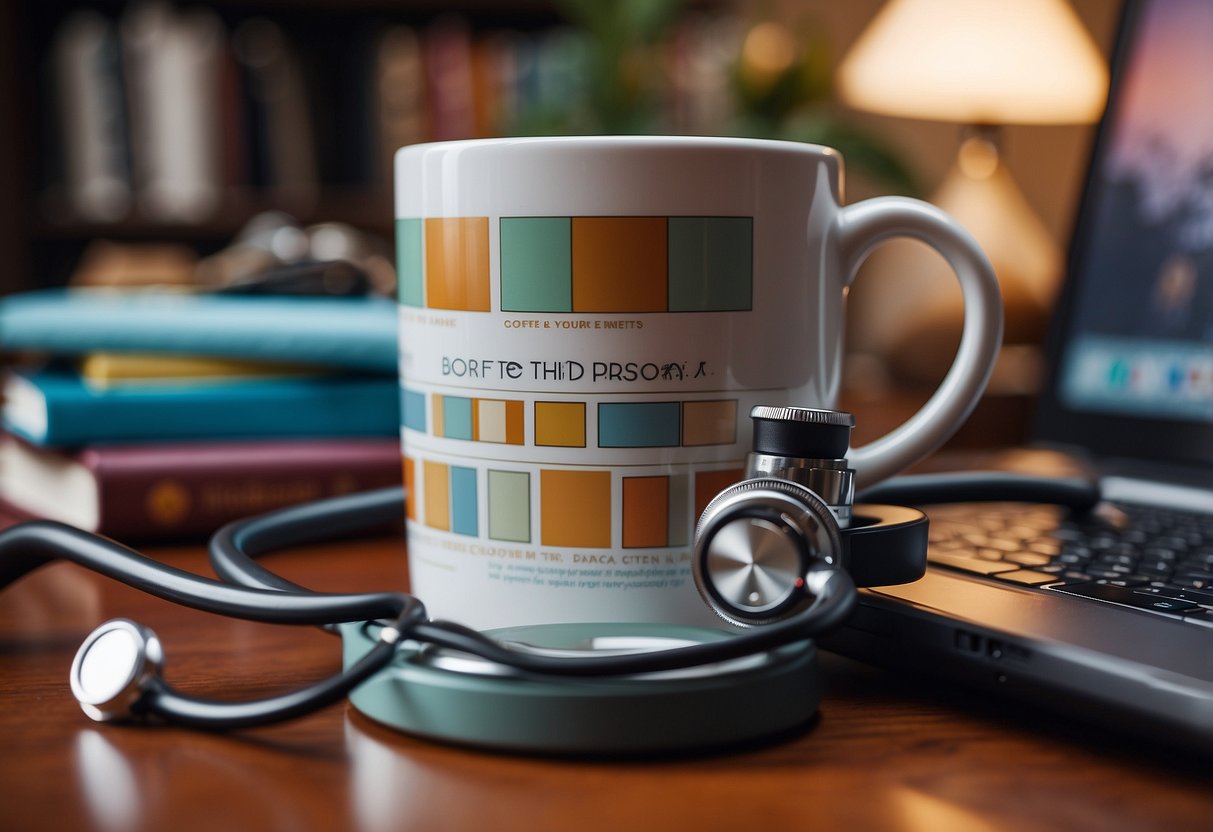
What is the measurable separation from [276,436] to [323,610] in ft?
1.21

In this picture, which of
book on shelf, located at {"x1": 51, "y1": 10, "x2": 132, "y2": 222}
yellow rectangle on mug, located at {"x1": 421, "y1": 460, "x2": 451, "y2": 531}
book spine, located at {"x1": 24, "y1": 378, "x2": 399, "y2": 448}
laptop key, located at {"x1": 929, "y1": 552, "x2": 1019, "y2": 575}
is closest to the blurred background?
book on shelf, located at {"x1": 51, "y1": 10, "x2": 132, "y2": 222}

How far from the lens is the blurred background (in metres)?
1.77

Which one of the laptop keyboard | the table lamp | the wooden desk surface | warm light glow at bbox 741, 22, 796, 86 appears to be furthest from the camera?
warm light glow at bbox 741, 22, 796, 86

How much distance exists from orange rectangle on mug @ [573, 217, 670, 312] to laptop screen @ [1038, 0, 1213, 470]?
45 cm

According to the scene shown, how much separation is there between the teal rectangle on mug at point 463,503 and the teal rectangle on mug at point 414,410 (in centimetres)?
3

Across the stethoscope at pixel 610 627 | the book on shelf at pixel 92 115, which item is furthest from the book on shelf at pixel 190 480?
the book on shelf at pixel 92 115

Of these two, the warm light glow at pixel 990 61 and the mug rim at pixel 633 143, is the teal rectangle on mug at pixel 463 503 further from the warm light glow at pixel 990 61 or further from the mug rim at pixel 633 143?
the warm light glow at pixel 990 61

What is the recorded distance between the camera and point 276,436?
678 mm

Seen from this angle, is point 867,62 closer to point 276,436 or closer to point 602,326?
point 276,436

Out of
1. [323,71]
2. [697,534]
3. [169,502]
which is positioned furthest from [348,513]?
[323,71]

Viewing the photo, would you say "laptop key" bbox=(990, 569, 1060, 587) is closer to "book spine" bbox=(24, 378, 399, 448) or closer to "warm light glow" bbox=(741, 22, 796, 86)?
"book spine" bbox=(24, 378, 399, 448)

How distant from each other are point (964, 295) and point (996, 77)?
102 cm

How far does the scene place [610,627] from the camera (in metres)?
0.35

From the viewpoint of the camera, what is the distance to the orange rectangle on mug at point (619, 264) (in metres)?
0.36
